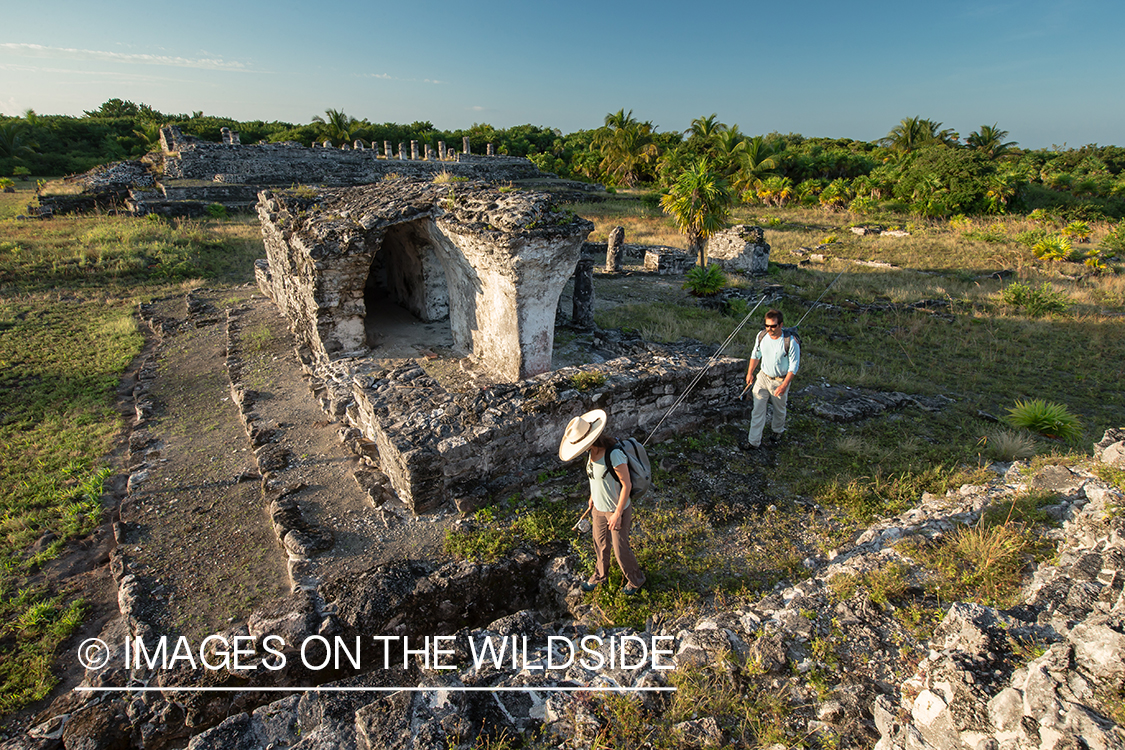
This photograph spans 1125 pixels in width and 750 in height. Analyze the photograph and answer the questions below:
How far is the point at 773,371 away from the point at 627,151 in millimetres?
38601

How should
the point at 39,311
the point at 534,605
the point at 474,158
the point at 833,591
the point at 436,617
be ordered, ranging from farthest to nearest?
the point at 474,158
the point at 39,311
the point at 534,605
the point at 436,617
the point at 833,591

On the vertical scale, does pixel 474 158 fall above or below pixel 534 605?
above

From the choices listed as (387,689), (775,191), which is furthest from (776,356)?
(775,191)

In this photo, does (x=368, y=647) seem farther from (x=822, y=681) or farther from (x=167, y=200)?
(x=167, y=200)

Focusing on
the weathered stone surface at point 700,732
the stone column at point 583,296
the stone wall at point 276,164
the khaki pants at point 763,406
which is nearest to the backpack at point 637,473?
the weathered stone surface at point 700,732

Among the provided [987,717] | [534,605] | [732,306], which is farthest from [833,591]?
[732,306]

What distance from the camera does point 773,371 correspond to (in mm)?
6156

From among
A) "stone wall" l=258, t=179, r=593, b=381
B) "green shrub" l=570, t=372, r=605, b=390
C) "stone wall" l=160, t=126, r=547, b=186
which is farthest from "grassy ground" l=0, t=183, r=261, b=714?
"stone wall" l=160, t=126, r=547, b=186

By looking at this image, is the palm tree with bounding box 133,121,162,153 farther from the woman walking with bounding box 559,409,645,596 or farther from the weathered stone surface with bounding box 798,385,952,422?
the woman walking with bounding box 559,409,645,596

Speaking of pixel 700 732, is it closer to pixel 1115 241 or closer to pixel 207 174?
pixel 1115 241

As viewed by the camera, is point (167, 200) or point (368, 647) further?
point (167, 200)

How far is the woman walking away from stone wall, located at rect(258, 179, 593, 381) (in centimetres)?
355

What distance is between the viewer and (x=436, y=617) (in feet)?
14.1

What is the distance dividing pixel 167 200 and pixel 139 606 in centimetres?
2409
